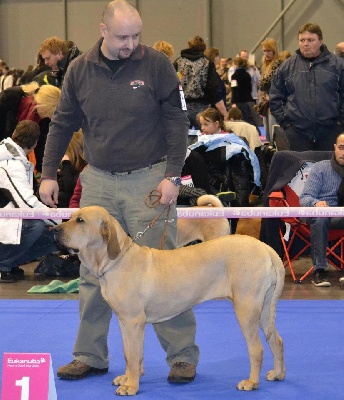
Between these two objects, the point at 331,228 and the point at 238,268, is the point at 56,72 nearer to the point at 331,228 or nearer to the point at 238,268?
the point at 331,228

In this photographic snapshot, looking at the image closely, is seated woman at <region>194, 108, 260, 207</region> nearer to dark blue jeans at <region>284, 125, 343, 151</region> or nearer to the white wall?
dark blue jeans at <region>284, 125, 343, 151</region>

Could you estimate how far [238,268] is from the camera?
385 centimetres

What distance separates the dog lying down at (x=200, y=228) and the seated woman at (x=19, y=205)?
3.60 feet

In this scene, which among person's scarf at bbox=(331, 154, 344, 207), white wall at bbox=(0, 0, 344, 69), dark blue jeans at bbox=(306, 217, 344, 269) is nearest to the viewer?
dark blue jeans at bbox=(306, 217, 344, 269)

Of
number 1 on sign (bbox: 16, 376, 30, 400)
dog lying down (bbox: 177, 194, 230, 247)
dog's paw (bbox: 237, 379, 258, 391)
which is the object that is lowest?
dog lying down (bbox: 177, 194, 230, 247)

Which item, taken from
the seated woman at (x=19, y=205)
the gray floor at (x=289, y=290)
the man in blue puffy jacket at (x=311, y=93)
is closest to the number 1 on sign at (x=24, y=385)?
the gray floor at (x=289, y=290)

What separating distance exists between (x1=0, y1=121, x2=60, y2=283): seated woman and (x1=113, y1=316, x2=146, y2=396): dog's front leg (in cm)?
298

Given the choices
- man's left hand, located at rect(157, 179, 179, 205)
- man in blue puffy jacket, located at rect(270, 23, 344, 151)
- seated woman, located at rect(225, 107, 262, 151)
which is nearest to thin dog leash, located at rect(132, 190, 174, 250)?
man's left hand, located at rect(157, 179, 179, 205)

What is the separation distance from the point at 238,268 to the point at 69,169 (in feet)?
12.2

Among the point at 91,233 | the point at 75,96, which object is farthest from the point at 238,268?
the point at 75,96

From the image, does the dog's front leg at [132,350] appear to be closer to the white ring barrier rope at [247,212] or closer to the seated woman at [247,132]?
the white ring barrier rope at [247,212]

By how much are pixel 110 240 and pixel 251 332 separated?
2.49 ft

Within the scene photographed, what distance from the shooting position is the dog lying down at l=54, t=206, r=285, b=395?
12.4 ft

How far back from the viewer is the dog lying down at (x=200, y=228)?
6.41 metres
